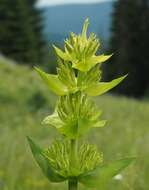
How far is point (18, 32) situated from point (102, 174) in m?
69.7

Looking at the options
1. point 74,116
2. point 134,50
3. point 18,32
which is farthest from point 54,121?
point 134,50

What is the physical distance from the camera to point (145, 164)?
18.1ft

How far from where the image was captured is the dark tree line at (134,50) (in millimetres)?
71000

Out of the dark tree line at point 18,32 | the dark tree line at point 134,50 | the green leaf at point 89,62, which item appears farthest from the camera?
the dark tree line at point 134,50

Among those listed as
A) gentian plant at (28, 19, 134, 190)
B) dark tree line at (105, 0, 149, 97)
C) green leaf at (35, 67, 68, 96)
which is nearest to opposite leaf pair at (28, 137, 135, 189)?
gentian plant at (28, 19, 134, 190)

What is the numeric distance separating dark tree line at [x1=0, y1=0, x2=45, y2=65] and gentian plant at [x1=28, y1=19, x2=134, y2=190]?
62.8m

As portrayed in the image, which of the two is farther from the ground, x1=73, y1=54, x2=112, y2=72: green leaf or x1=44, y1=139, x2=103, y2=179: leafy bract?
x1=73, y1=54, x2=112, y2=72: green leaf

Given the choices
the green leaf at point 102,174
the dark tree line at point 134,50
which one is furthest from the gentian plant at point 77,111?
the dark tree line at point 134,50

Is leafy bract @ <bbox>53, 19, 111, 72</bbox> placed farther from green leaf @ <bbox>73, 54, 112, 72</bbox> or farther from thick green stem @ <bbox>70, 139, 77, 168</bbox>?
thick green stem @ <bbox>70, 139, 77, 168</bbox>

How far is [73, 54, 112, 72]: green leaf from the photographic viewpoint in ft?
6.00

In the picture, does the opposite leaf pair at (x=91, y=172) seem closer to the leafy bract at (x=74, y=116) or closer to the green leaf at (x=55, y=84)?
the leafy bract at (x=74, y=116)

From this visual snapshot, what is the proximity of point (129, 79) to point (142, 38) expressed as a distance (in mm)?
4544

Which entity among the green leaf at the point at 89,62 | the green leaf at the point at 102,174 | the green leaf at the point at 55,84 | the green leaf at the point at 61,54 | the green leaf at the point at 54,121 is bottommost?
the green leaf at the point at 102,174

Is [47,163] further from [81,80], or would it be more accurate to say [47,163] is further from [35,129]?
[35,129]
